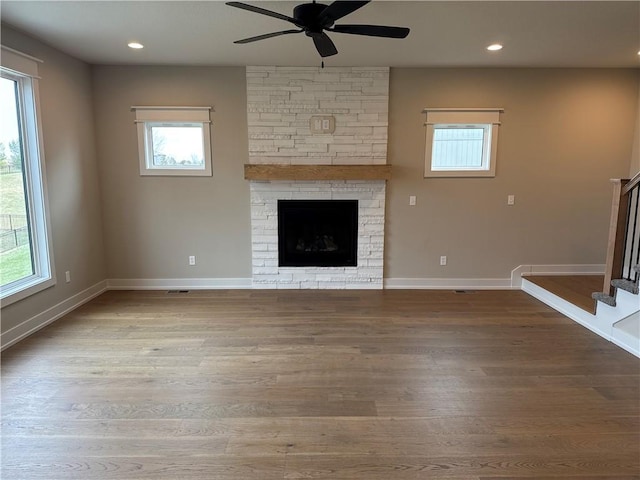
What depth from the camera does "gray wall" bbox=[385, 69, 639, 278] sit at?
463 centimetres

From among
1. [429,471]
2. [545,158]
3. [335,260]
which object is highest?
[545,158]

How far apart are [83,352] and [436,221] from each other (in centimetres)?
406

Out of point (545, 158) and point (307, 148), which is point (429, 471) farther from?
point (545, 158)

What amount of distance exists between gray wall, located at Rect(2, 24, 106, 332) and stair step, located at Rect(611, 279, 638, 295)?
5.25 m

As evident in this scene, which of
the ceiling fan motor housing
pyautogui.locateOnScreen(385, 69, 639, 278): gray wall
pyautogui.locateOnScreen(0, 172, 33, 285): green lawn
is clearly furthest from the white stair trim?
pyautogui.locateOnScreen(0, 172, 33, 285): green lawn

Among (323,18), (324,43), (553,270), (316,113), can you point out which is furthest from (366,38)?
(553,270)

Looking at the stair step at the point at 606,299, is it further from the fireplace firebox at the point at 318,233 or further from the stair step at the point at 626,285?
the fireplace firebox at the point at 318,233

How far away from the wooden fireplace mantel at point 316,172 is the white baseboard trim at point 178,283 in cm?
139

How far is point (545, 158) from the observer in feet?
15.6

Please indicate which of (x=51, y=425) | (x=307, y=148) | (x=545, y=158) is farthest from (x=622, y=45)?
(x=51, y=425)

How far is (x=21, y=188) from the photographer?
3576 millimetres

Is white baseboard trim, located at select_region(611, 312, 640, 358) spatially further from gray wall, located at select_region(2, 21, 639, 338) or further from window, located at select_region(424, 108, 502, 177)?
window, located at select_region(424, 108, 502, 177)

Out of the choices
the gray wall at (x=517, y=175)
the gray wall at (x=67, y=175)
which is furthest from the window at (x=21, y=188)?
the gray wall at (x=517, y=175)

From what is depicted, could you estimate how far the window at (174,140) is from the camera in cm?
459
